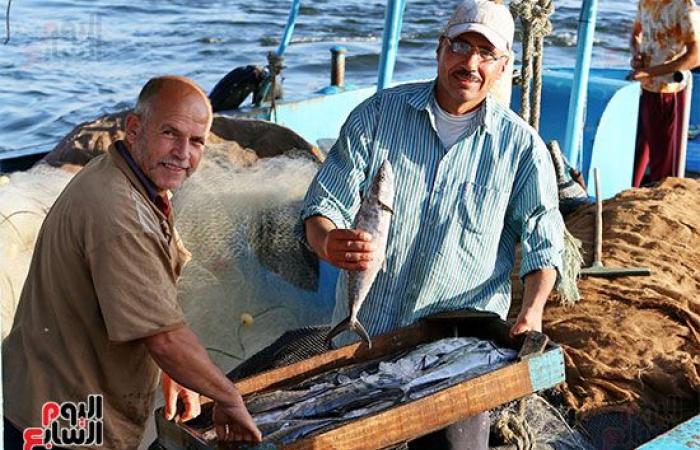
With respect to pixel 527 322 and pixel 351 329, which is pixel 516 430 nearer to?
pixel 527 322

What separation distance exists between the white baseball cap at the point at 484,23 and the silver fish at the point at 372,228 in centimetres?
57

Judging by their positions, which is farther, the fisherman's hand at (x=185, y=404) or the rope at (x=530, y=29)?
the rope at (x=530, y=29)

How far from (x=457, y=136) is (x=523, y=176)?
0.29 m

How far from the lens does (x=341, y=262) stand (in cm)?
375

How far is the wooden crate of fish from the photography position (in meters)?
3.23

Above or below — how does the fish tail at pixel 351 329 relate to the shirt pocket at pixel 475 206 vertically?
below

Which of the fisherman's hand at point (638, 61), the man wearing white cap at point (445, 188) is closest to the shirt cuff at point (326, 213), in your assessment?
the man wearing white cap at point (445, 188)

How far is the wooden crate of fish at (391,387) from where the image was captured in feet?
10.6

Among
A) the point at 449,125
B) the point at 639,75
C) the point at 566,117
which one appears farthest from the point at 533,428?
the point at 639,75

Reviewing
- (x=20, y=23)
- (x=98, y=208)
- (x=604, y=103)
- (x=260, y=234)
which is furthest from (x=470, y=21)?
(x=20, y=23)

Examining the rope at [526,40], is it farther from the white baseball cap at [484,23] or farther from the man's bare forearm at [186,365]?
the man's bare forearm at [186,365]

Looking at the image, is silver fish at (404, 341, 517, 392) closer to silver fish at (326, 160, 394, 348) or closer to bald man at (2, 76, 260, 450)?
silver fish at (326, 160, 394, 348)

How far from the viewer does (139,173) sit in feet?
10.8

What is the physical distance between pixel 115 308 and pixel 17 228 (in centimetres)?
296
